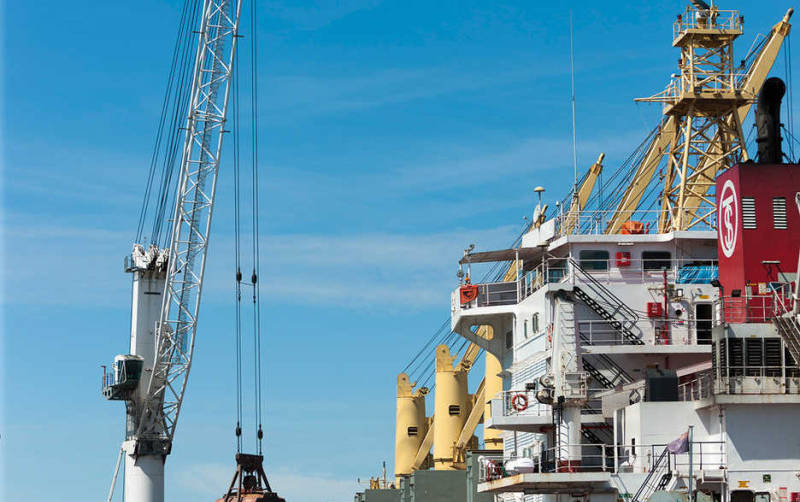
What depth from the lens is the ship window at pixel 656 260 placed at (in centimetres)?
5928

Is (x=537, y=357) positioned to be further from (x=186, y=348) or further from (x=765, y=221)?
(x=186, y=348)

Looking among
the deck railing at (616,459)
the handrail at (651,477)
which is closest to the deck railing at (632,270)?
the deck railing at (616,459)

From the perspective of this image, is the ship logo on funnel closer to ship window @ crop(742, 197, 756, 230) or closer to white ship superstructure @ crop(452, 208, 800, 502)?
ship window @ crop(742, 197, 756, 230)

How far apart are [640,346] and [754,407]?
25.6 feet

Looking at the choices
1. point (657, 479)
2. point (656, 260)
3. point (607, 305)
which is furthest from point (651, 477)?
point (656, 260)

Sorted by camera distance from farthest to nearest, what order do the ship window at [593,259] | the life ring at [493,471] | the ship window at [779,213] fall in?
the life ring at [493,471] < the ship window at [593,259] < the ship window at [779,213]

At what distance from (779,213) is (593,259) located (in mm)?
8443

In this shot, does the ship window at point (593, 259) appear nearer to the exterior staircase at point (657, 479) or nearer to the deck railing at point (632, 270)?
the deck railing at point (632, 270)

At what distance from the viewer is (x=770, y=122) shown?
186 feet

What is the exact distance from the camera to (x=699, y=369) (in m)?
54.8

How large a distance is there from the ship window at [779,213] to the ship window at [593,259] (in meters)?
7.89

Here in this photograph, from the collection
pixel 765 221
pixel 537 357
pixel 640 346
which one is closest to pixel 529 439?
pixel 537 357

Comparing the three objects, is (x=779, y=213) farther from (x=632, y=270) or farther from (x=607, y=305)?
(x=607, y=305)

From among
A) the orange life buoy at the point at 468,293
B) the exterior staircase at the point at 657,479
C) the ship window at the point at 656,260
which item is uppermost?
the ship window at the point at 656,260
